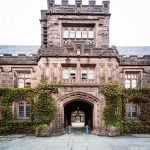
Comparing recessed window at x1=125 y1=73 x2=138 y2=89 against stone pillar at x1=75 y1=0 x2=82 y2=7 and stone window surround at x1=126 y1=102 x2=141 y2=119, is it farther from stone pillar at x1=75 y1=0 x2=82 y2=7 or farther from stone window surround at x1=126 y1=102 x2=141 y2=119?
stone pillar at x1=75 y1=0 x2=82 y2=7

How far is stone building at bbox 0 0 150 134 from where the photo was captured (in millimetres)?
23281

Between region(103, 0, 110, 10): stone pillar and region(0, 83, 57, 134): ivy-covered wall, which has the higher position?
region(103, 0, 110, 10): stone pillar

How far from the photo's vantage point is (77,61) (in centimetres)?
2342

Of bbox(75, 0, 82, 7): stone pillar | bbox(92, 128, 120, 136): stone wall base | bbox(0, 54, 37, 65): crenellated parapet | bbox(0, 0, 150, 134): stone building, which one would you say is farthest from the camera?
bbox(75, 0, 82, 7): stone pillar

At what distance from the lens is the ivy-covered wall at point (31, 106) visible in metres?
22.8

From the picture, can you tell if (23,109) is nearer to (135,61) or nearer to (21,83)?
(21,83)

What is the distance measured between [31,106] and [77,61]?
5.85 meters

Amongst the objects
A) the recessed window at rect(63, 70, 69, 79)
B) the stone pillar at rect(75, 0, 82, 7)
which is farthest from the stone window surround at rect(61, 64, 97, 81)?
the stone pillar at rect(75, 0, 82, 7)

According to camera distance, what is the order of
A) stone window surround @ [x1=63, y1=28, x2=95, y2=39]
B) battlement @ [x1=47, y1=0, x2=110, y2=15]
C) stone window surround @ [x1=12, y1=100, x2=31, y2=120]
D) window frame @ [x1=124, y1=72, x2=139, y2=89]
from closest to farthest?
stone window surround @ [x1=12, y1=100, x2=31, y2=120]
battlement @ [x1=47, y1=0, x2=110, y2=15]
stone window surround @ [x1=63, y1=28, x2=95, y2=39]
window frame @ [x1=124, y1=72, x2=139, y2=89]

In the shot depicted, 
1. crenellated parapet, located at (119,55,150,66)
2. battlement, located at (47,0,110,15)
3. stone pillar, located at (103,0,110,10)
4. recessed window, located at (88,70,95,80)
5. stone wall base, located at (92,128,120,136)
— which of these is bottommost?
stone wall base, located at (92,128,120,136)

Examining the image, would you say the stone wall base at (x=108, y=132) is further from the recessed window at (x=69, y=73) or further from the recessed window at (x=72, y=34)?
the recessed window at (x=72, y=34)

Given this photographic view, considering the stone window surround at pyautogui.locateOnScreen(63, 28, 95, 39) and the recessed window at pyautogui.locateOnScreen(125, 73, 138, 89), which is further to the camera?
the recessed window at pyautogui.locateOnScreen(125, 73, 138, 89)

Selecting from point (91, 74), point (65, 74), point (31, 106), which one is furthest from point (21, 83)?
point (91, 74)

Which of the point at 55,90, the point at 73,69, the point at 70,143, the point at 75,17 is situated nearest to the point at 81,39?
the point at 75,17
